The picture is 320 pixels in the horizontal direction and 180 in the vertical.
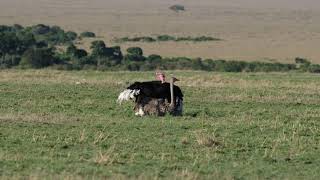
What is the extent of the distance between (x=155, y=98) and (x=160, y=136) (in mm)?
3623

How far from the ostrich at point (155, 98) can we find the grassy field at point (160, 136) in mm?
305

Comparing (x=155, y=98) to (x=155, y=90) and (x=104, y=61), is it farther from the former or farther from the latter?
(x=104, y=61)

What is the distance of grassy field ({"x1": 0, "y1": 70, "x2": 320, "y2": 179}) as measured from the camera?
10.6 metres

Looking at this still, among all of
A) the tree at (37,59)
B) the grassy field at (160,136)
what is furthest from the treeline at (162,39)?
the grassy field at (160,136)

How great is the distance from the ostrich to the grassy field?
0.31 metres

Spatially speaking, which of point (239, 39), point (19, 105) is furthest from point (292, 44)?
point (19, 105)

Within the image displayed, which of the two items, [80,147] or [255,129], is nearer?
[80,147]

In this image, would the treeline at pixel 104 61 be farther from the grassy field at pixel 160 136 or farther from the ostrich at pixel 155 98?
the ostrich at pixel 155 98

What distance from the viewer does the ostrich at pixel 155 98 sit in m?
17.0

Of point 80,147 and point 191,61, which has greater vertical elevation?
point 80,147

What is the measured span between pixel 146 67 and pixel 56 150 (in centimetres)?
2965

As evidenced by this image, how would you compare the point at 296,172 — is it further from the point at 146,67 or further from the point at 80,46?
the point at 80,46

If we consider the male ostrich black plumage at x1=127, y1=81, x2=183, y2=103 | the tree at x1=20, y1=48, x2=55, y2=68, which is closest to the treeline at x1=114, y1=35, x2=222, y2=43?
the tree at x1=20, y1=48, x2=55, y2=68

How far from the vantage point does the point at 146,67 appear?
41562 mm
